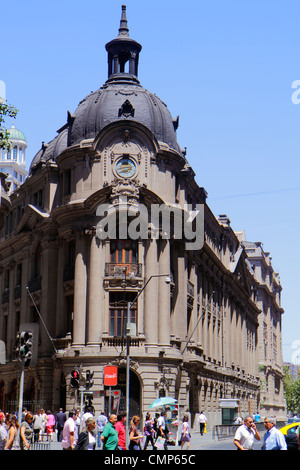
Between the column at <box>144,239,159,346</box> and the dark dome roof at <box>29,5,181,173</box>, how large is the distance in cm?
967

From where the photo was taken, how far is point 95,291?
52094 mm

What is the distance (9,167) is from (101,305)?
105140 mm

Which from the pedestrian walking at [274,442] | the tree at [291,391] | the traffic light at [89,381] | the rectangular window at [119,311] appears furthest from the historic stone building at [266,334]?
the pedestrian walking at [274,442]

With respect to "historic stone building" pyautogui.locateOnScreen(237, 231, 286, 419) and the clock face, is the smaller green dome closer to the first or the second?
"historic stone building" pyautogui.locateOnScreen(237, 231, 286, 419)

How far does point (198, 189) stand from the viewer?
215 ft

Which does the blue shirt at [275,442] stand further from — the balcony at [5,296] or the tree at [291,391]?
the tree at [291,391]

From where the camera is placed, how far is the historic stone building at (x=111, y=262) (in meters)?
51.9

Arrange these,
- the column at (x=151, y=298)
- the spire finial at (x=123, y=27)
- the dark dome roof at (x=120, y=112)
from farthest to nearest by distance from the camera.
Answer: the spire finial at (x=123, y=27) < the dark dome roof at (x=120, y=112) < the column at (x=151, y=298)

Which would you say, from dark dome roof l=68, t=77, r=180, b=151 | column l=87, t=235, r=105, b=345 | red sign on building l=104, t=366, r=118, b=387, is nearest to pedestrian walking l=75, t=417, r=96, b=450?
red sign on building l=104, t=366, r=118, b=387

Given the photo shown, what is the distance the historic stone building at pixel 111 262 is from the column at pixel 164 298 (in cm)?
7

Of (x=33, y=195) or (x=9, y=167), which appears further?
(x=9, y=167)
